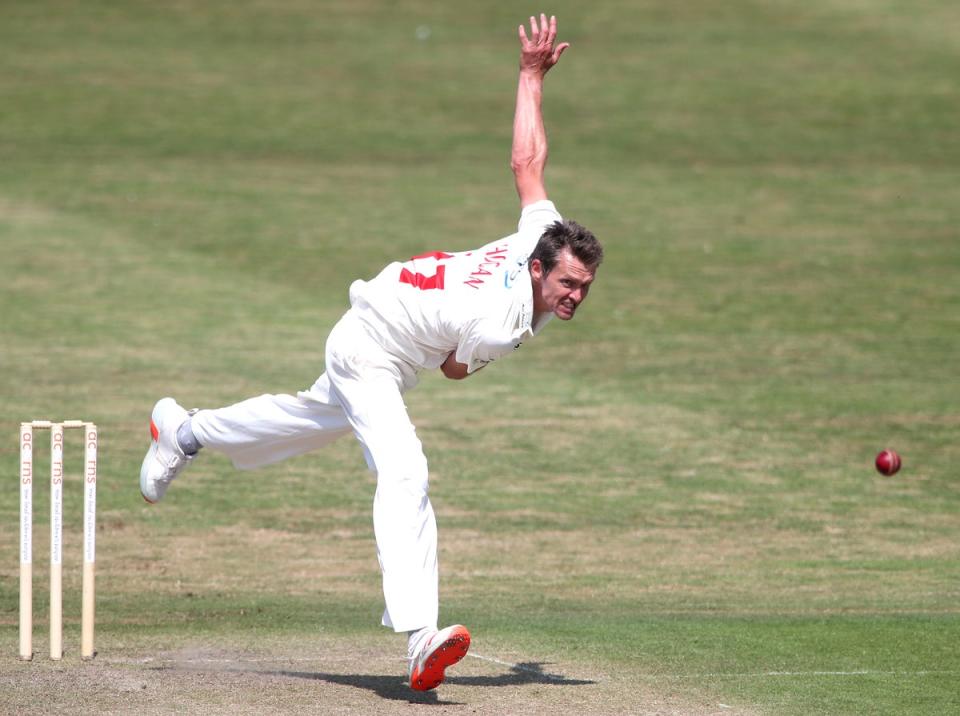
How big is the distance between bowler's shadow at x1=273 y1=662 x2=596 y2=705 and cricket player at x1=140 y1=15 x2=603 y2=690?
27cm

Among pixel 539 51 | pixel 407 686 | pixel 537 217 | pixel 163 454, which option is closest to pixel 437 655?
pixel 407 686

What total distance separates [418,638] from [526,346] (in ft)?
34.4

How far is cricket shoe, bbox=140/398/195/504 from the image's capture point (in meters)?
7.59

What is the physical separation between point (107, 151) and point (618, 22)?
12.5 metres

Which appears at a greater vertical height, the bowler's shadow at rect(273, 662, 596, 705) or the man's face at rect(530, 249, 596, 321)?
the man's face at rect(530, 249, 596, 321)

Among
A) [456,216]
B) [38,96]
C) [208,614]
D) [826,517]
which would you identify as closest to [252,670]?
[208,614]

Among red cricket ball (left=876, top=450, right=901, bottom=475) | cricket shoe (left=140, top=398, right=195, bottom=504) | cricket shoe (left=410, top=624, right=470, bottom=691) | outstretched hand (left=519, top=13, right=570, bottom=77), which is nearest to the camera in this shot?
cricket shoe (left=410, top=624, right=470, bottom=691)

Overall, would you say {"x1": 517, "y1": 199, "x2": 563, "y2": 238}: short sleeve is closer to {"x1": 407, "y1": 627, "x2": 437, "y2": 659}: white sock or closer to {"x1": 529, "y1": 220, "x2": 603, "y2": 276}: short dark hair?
{"x1": 529, "y1": 220, "x2": 603, "y2": 276}: short dark hair

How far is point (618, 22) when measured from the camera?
108ft

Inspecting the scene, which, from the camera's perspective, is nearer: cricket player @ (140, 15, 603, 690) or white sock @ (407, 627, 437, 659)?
white sock @ (407, 627, 437, 659)

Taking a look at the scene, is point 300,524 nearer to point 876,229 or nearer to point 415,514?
point 415,514

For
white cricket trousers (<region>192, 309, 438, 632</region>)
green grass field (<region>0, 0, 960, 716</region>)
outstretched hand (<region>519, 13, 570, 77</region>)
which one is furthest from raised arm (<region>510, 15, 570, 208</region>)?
green grass field (<region>0, 0, 960, 716</region>)

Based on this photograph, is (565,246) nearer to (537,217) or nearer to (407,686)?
(537,217)

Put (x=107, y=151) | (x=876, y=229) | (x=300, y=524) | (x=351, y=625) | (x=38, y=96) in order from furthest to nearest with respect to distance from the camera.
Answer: (x=38, y=96), (x=107, y=151), (x=876, y=229), (x=300, y=524), (x=351, y=625)
